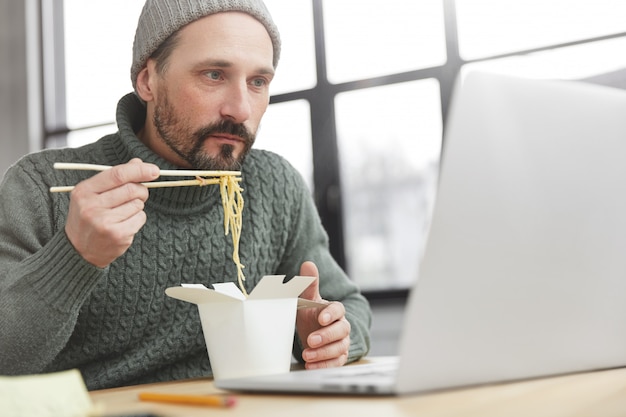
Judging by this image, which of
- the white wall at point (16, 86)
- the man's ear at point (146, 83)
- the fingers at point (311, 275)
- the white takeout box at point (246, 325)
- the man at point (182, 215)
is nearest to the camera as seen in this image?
the white takeout box at point (246, 325)

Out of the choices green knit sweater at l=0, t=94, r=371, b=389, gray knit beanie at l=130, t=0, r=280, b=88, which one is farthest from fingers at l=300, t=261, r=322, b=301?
gray knit beanie at l=130, t=0, r=280, b=88

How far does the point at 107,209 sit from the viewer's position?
39.4 inches

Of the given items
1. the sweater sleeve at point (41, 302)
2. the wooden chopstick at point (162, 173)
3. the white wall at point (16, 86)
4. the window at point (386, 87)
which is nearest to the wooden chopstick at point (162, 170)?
the wooden chopstick at point (162, 173)

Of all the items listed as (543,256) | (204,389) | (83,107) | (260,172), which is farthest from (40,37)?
(543,256)

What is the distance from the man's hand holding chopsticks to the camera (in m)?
0.99

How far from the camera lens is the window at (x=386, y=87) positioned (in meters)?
2.95

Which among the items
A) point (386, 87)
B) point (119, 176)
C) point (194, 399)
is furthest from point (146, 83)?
point (386, 87)

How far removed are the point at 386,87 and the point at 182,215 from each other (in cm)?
194

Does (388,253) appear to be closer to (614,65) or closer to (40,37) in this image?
(614,65)

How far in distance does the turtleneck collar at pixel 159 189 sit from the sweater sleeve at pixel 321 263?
0.26 meters

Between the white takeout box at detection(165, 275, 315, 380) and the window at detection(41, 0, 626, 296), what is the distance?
2.23 metres

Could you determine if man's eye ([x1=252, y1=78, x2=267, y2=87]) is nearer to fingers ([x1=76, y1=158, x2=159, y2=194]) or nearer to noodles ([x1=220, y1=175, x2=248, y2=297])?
noodles ([x1=220, y1=175, x2=248, y2=297])

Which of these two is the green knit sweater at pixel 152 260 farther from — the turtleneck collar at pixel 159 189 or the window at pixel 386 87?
the window at pixel 386 87

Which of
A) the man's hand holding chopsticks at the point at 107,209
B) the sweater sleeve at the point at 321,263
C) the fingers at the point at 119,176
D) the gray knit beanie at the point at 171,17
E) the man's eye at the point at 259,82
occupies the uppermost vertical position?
the gray knit beanie at the point at 171,17
